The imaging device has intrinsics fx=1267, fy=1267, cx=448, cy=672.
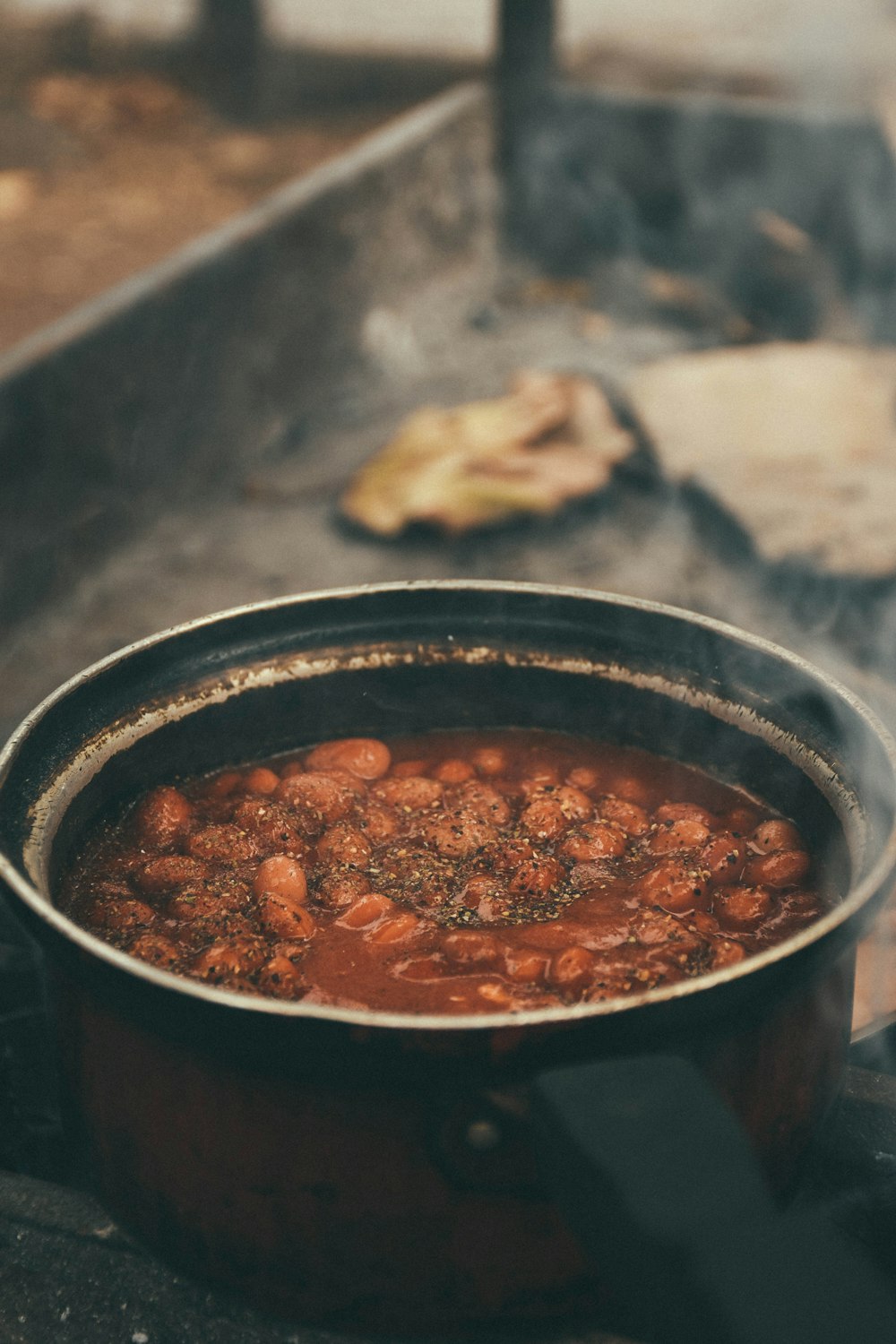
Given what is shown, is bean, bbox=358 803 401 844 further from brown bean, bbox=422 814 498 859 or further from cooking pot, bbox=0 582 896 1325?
cooking pot, bbox=0 582 896 1325

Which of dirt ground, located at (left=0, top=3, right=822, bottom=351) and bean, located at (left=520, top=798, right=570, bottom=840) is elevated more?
bean, located at (left=520, top=798, right=570, bottom=840)

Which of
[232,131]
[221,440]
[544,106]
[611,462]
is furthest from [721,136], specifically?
[232,131]

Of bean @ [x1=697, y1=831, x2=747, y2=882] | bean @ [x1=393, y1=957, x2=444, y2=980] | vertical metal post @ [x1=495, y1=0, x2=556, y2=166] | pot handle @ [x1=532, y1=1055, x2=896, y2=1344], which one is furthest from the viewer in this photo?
vertical metal post @ [x1=495, y1=0, x2=556, y2=166]

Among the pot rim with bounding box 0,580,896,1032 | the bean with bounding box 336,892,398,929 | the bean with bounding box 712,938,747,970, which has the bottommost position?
the bean with bounding box 336,892,398,929

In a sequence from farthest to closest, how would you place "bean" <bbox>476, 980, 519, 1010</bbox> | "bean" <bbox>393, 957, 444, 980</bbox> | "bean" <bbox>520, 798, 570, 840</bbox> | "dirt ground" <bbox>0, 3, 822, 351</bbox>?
"dirt ground" <bbox>0, 3, 822, 351</bbox>, "bean" <bbox>520, 798, 570, 840</bbox>, "bean" <bbox>393, 957, 444, 980</bbox>, "bean" <bbox>476, 980, 519, 1010</bbox>

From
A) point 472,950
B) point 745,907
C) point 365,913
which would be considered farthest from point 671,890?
point 365,913

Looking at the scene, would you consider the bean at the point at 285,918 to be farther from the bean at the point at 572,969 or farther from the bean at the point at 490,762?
the bean at the point at 490,762

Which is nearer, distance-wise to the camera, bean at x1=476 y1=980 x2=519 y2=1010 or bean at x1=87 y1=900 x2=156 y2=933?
bean at x1=476 y1=980 x2=519 y2=1010

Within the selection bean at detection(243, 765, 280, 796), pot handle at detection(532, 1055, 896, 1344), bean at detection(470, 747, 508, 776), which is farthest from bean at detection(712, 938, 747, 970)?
bean at detection(243, 765, 280, 796)
